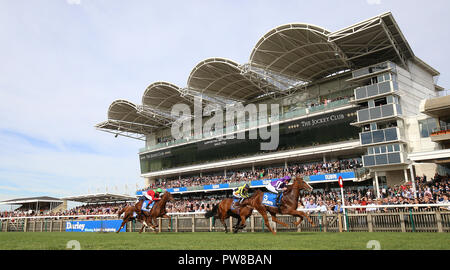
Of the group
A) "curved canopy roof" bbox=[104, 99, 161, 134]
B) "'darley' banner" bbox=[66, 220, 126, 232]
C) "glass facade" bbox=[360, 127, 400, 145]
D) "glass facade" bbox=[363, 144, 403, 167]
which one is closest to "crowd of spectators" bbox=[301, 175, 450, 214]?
"glass facade" bbox=[363, 144, 403, 167]

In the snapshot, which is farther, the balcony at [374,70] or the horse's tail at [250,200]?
the balcony at [374,70]

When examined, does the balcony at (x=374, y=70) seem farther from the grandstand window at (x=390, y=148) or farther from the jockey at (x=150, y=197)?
the jockey at (x=150, y=197)

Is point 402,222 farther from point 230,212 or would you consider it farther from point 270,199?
point 230,212

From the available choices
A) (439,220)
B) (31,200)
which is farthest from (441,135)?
(31,200)

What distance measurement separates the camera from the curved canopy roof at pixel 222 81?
3662 centimetres

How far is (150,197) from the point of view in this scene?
15.7m

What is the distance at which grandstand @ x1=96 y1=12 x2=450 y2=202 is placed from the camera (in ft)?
91.2

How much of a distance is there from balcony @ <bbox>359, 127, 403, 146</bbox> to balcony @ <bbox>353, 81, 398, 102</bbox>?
2.99 meters

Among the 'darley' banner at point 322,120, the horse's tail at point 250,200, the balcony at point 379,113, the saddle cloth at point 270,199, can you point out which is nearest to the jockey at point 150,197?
the horse's tail at point 250,200

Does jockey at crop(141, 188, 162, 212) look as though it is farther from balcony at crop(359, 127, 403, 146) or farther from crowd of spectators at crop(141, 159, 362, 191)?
balcony at crop(359, 127, 403, 146)

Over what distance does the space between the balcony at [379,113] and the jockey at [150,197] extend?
2066cm

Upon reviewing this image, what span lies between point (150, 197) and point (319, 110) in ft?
73.0

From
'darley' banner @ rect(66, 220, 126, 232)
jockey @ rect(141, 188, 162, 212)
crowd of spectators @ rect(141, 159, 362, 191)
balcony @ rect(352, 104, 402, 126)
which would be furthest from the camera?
crowd of spectators @ rect(141, 159, 362, 191)
